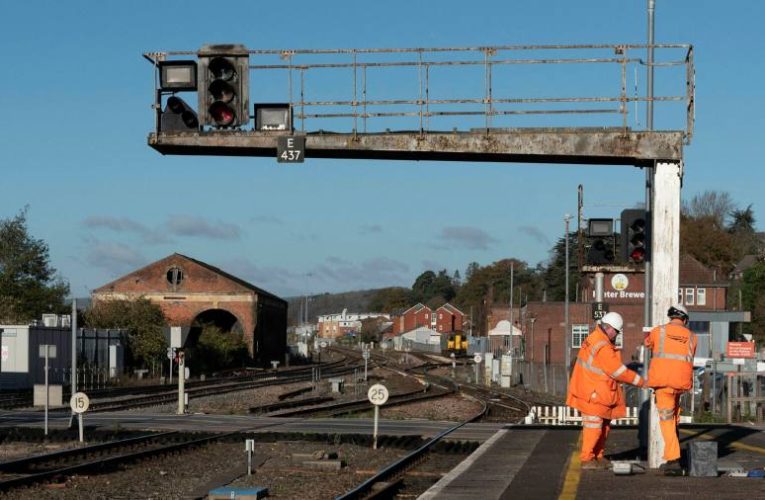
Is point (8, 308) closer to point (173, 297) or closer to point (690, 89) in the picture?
point (173, 297)

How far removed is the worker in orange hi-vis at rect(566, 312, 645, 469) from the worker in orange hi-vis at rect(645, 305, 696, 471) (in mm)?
431

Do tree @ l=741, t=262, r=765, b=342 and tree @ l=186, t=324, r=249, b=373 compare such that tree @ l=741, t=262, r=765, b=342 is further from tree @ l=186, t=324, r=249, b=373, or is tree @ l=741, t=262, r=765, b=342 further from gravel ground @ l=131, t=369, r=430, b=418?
tree @ l=186, t=324, r=249, b=373

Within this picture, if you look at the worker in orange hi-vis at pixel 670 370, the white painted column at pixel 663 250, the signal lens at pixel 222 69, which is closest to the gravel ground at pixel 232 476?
the white painted column at pixel 663 250

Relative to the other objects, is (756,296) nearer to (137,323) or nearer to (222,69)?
(137,323)

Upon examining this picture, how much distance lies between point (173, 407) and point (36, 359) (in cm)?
1796

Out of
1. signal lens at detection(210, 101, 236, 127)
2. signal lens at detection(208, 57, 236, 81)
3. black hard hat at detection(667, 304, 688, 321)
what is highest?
signal lens at detection(208, 57, 236, 81)

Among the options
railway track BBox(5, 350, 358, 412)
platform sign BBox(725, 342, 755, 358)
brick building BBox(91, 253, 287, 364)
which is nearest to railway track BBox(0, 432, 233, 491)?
railway track BBox(5, 350, 358, 412)

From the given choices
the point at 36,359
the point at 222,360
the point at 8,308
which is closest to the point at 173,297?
the point at 222,360

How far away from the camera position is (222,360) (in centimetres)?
8044

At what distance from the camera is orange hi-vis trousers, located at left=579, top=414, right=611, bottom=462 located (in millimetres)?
14549

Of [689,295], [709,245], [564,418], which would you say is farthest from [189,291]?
[564,418]

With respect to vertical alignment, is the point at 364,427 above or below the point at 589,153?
below

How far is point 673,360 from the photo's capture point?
14.0m

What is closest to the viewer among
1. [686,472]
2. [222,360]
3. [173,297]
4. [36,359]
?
[686,472]
